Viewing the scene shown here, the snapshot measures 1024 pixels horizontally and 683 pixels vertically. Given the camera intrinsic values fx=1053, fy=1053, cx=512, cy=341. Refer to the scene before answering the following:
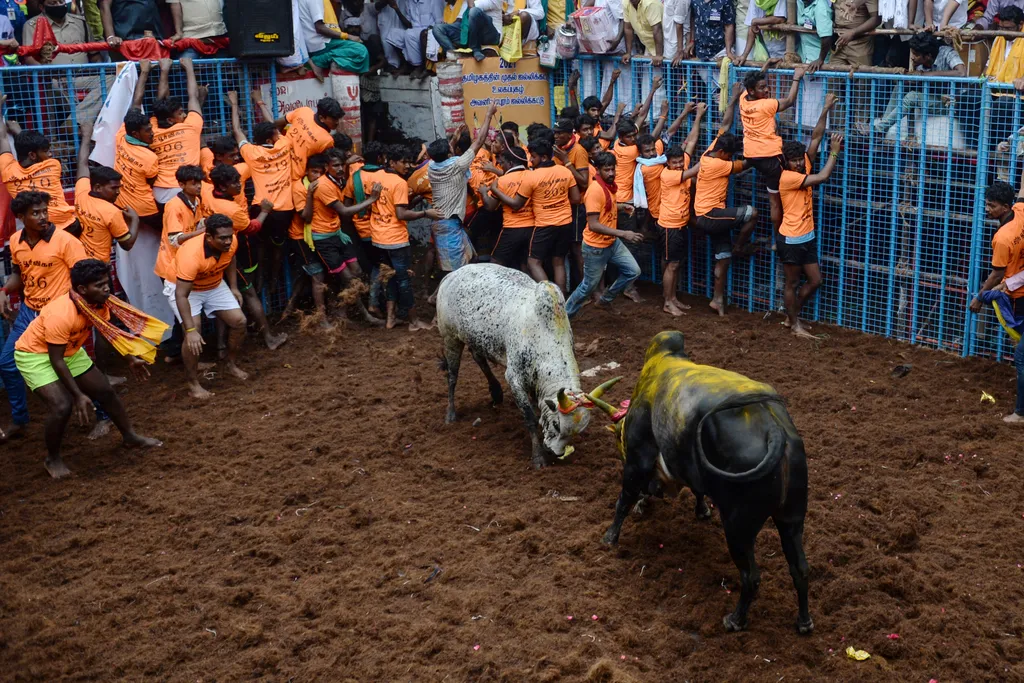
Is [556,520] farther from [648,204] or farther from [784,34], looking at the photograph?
[784,34]

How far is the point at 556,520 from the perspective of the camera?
25.3ft

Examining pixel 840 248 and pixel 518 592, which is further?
pixel 840 248

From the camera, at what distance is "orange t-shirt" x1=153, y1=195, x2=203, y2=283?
417 inches

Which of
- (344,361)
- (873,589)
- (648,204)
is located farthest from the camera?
(648,204)

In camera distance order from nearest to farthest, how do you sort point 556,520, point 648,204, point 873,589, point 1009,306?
point 873,589 < point 556,520 < point 1009,306 < point 648,204

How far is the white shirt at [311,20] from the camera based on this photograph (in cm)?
1325

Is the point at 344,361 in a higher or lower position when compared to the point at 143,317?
lower

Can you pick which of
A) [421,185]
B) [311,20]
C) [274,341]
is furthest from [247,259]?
[311,20]

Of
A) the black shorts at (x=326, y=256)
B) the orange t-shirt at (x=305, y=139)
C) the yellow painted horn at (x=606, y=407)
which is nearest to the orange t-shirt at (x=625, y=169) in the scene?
the black shorts at (x=326, y=256)

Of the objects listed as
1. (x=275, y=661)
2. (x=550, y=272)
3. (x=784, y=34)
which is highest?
(x=784, y=34)

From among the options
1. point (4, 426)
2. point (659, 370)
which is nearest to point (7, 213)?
point (4, 426)

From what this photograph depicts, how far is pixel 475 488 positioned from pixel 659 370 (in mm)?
2255

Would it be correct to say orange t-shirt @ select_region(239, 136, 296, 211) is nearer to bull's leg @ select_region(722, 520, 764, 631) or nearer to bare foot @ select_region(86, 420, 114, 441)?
bare foot @ select_region(86, 420, 114, 441)

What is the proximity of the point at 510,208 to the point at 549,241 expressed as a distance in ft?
1.90
